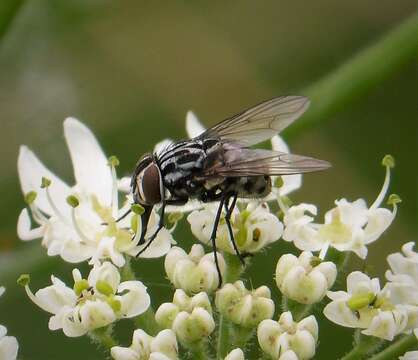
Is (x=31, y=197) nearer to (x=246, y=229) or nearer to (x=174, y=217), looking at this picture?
(x=174, y=217)

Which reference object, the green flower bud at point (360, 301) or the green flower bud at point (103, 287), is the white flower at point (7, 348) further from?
the green flower bud at point (360, 301)

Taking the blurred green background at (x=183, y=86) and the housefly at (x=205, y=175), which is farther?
the blurred green background at (x=183, y=86)

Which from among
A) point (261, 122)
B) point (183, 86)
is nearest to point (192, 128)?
point (261, 122)

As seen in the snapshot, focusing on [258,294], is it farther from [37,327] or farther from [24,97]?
[24,97]

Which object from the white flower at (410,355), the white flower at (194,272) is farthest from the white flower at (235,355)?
the white flower at (410,355)

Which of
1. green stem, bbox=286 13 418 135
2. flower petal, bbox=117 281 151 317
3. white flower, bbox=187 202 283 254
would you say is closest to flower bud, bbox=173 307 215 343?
flower petal, bbox=117 281 151 317

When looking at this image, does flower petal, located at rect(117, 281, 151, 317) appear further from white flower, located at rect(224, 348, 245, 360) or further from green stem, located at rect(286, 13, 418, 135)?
green stem, located at rect(286, 13, 418, 135)
